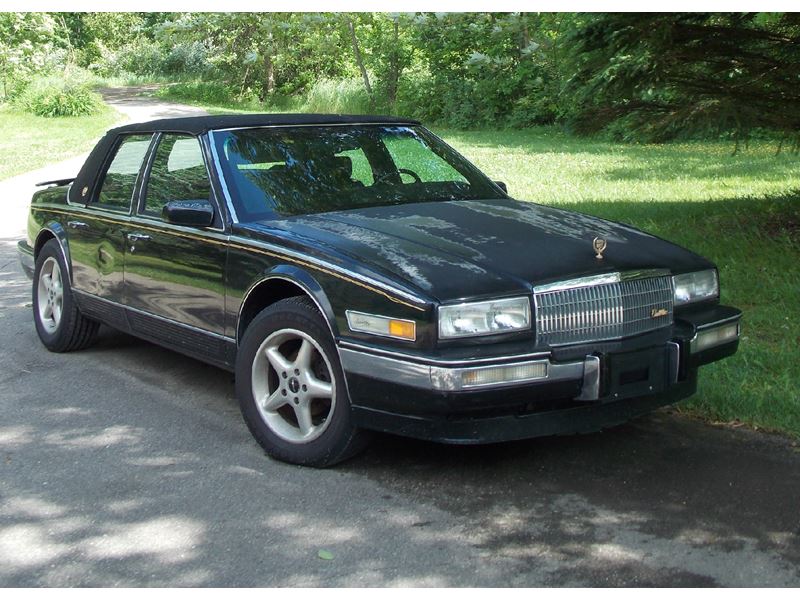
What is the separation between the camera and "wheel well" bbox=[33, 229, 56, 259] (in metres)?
7.12

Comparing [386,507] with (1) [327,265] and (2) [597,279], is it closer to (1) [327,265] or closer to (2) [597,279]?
(1) [327,265]

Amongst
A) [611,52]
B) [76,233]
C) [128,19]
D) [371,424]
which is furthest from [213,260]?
[128,19]

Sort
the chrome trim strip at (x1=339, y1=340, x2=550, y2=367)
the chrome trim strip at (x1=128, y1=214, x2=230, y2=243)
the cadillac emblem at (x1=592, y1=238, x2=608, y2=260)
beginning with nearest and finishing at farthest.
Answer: the chrome trim strip at (x1=339, y1=340, x2=550, y2=367)
the cadillac emblem at (x1=592, y1=238, x2=608, y2=260)
the chrome trim strip at (x1=128, y1=214, x2=230, y2=243)

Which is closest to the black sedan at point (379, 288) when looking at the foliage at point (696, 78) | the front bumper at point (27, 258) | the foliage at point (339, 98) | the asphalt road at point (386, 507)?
the asphalt road at point (386, 507)

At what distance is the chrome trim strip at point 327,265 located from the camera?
14.1 feet

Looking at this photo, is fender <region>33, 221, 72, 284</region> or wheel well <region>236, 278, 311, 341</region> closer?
wheel well <region>236, 278, 311, 341</region>

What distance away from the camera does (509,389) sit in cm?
422

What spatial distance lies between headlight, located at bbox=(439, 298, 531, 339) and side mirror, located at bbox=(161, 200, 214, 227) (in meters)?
1.60

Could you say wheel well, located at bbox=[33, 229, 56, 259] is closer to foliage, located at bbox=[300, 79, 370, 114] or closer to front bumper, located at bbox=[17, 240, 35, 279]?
front bumper, located at bbox=[17, 240, 35, 279]

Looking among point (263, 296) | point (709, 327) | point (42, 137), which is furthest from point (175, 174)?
point (42, 137)

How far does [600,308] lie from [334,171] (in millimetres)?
1771

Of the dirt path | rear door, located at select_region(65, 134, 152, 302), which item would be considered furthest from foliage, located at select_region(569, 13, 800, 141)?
the dirt path

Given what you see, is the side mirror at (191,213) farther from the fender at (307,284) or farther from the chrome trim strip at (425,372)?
the chrome trim strip at (425,372)

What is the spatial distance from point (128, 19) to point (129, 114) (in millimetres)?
41301
